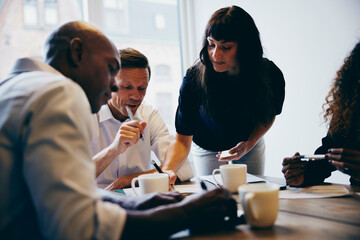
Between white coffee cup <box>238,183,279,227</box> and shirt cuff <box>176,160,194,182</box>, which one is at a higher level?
white coffee cup <box>238,183,279,227</box>

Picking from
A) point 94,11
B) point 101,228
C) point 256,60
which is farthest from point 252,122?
point 94,11

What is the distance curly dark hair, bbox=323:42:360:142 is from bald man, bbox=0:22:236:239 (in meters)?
0.84

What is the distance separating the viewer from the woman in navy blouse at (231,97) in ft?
5.39

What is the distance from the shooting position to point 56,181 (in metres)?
0.55

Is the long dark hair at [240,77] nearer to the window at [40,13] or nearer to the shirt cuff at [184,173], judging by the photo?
the shirt cuff at [184,173]

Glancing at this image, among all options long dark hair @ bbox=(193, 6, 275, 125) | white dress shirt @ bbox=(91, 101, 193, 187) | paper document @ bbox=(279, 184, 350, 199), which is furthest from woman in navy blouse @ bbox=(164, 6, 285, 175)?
paper document @ bbox=(279, 184, 350, 199)

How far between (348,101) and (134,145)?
1163 millimetres

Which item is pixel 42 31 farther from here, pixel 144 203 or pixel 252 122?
pixel 144 203

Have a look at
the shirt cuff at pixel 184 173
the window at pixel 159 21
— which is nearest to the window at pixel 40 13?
the window at pixel 159 21

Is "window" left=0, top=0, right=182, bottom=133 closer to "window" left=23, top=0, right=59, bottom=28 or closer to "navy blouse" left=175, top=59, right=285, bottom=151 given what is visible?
"window" left=23, top=0, right=59, bottom=28

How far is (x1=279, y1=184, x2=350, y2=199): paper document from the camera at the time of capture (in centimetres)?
109

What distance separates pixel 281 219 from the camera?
84 centimetres

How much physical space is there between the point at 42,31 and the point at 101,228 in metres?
2.51

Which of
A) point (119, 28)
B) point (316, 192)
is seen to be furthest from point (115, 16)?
point (316, 192)
